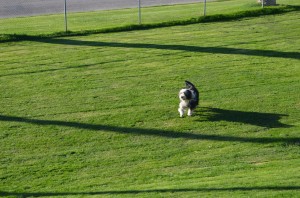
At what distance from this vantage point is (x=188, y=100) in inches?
602

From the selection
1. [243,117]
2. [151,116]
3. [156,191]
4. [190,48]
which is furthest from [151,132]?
[190,48]

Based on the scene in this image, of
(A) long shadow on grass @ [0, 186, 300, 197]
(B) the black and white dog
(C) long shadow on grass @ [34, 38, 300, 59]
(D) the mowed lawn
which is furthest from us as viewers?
(C) long shadow on grass @ [34, 38, 300, 59]

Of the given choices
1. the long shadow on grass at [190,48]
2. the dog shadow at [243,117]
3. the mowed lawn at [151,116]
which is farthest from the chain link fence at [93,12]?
the dog shadow at [243,117]

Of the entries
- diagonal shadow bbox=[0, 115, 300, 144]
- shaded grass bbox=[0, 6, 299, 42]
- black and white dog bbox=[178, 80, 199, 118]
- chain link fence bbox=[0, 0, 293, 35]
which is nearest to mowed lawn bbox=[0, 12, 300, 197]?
diagonal shadow bbox=[0, 115, 300, 144]

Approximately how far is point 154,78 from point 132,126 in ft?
11.7

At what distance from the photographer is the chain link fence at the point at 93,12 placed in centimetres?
2488

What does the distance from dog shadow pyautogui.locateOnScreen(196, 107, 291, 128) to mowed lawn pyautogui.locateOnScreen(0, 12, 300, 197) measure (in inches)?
1.0

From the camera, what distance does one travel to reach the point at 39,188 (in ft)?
41.1

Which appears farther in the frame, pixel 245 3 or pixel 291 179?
pixel 245 3

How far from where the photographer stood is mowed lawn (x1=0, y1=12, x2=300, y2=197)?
495 inches

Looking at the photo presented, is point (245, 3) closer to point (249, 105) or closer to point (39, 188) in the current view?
point (249, 105)

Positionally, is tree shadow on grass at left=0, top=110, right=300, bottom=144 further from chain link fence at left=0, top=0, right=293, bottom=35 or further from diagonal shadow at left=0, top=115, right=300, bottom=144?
chain link fence at left=0, top=0, right=293, bottom=35

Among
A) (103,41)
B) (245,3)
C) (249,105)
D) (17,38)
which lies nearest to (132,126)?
(249,105)

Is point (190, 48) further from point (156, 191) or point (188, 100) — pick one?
point (156, 191)
